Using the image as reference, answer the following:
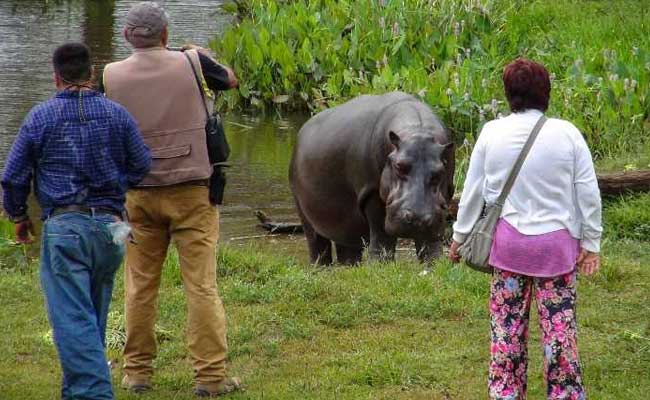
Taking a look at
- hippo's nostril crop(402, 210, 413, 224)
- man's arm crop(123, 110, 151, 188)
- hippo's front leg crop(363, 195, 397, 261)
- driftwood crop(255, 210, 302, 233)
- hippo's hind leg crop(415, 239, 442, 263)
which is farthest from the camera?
driftwood crop(255, 210, 302, 233)

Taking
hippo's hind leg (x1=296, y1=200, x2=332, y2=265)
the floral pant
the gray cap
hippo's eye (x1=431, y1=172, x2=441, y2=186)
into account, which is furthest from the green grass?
the gray cap

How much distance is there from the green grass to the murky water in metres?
3.10

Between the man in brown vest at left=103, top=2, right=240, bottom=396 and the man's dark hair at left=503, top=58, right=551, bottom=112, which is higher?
the man's dark hair at left=503, top=58, right=551, bottom=112

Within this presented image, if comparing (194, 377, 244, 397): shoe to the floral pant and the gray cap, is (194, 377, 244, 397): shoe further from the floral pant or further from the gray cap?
the gray cap

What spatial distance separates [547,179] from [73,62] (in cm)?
221

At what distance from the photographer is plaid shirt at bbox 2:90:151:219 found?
6.07 meters

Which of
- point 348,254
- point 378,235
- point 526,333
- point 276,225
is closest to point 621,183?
point 378,235

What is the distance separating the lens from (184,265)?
21.9 feet

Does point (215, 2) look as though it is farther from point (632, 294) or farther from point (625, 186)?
point (632, 294)

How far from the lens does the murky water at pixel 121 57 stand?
43.8 ft

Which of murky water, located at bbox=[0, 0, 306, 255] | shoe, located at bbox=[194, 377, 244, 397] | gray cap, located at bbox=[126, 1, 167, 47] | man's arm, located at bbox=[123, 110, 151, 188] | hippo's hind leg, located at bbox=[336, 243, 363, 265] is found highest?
gray cap, located at bbox=[126, 1, 167, 47]

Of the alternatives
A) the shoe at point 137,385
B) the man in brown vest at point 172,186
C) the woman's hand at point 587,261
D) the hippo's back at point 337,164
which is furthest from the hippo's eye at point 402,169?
the woman's hand at point 587,261

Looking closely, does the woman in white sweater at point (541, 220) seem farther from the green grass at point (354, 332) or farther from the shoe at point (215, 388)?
the shoe at point (215, 388)

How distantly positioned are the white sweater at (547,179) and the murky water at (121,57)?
6125mm
